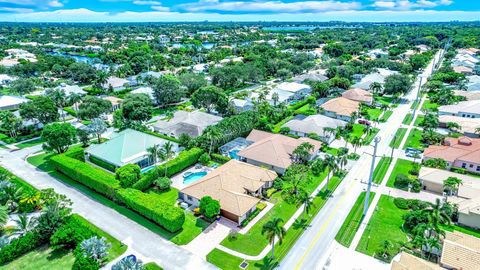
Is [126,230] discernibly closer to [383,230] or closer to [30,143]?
[383,230]

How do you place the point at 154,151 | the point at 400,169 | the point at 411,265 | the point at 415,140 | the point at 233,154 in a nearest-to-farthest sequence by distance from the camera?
1. the point at 411,265
2. the point at 154,151
3. the point at 400,169
4. the point at 233,154
5. the point at 415,140

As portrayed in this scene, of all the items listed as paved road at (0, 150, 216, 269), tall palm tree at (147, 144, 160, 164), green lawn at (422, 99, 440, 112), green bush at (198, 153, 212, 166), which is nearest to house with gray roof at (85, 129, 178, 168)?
tall palm tree at (147, 144, 160, 164)

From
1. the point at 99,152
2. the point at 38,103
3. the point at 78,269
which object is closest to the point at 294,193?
the point at 78,269

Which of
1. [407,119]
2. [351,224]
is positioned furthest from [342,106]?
[351,224]

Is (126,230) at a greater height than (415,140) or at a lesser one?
greater

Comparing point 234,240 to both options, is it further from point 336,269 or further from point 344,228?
point 344,228
